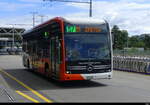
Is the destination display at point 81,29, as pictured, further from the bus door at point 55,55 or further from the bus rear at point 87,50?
the bus door at point 55,55

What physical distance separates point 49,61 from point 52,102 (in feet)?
18.6

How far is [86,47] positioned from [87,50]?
0.14 m

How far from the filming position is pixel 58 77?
13.2 meters

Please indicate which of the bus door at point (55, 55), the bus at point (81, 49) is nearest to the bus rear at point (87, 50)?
the bus at point (81, 49)

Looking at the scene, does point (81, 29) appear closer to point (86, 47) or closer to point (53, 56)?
point (86, 47)

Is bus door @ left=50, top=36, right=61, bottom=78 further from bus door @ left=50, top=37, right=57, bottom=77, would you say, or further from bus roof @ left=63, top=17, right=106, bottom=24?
bus roof @ left=63, top=17, right=106, bottom=24

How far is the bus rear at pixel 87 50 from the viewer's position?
12.7 metres

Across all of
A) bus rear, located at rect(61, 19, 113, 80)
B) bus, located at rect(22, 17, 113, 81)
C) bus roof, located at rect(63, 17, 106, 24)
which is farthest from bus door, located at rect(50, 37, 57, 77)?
bus roof, located at rect(63, 17, 106, 24)

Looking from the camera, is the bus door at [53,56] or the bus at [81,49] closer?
the bus at [81,49]

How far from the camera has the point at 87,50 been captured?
42.1 feet

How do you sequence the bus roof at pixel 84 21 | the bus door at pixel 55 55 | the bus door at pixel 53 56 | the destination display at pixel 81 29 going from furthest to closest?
the bus door at pixel 53 56, the bus door at pixel 55 55, the bus roof at pixel 84 21, the destination display at pixel 81 29

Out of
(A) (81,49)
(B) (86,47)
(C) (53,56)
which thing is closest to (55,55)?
(C) (53,56)

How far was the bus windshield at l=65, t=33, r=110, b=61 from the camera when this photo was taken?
1273 cm

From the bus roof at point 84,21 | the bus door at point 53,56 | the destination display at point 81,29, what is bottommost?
the bus door at point 53,56
